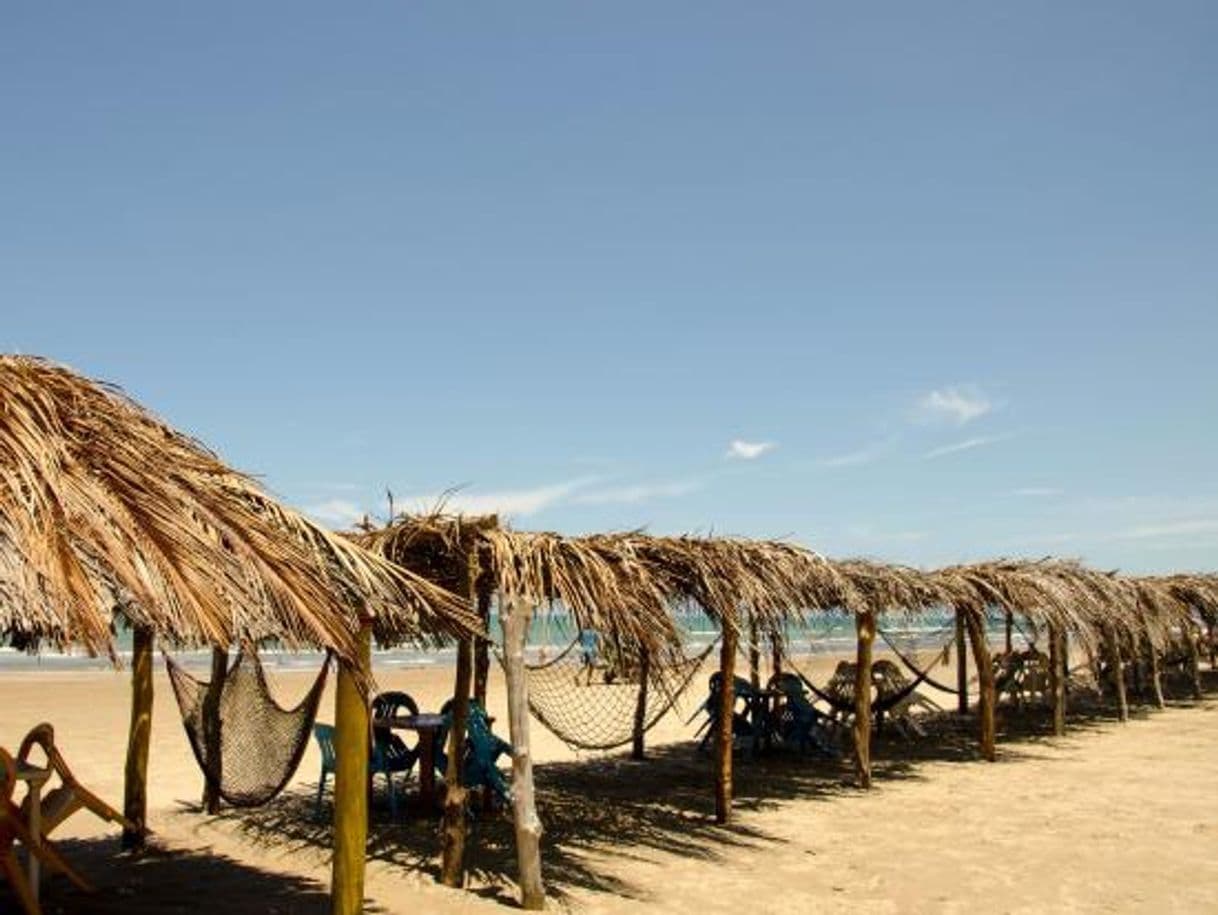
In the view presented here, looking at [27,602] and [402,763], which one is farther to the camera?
[402,763]

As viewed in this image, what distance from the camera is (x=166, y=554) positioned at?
3811 millimetres

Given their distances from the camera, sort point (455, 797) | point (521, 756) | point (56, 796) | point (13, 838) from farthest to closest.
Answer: point (455, 797)
point (521, 756)
point (56, 796)
point (13, 838)

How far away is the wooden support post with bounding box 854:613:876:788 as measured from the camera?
9766mm

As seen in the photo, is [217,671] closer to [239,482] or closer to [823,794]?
[239,482]

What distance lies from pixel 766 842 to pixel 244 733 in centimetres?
398

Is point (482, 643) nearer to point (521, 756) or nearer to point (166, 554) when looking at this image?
point (521, 756)

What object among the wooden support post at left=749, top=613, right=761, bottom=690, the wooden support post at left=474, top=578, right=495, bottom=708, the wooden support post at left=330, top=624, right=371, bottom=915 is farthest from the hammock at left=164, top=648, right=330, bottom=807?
the wooden support post at left=749, top=613, right=761, bottom=690

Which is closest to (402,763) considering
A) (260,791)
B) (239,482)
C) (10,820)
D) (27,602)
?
(260,791)

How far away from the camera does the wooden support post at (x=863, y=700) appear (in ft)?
32.0

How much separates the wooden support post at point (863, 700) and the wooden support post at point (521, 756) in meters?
4.54

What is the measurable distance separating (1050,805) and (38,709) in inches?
697

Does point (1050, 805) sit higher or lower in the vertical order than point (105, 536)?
lower

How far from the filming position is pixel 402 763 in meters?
8.26

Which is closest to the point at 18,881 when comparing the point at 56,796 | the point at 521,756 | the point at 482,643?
the point at 56,796
